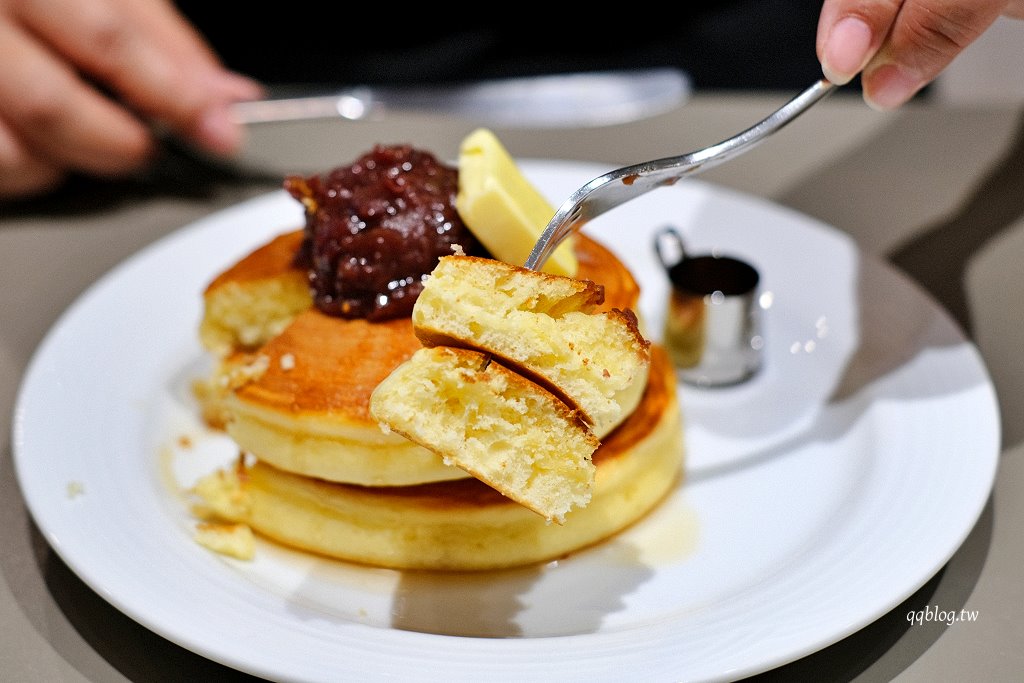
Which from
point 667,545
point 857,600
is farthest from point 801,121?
point 857,600

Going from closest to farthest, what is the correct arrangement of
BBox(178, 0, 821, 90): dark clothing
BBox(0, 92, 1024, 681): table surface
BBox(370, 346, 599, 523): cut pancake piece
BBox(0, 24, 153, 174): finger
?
BBox(370, 346, 599, 523): cut pancake piece < BBox(0, 92, 1024, 681): table surface < BBox(0, 24, 153, 174): finger < BBox(178, 0, 821, 90): dark clothing

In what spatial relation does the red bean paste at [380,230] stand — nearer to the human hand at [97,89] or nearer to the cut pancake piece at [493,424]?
the cut pancake piece at [493,424]

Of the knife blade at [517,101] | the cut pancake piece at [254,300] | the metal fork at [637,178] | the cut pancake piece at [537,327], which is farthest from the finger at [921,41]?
the knife blade at [517,101]

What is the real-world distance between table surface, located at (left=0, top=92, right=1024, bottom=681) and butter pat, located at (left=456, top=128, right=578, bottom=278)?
37.3 inches

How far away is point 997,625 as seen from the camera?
5.89 ft

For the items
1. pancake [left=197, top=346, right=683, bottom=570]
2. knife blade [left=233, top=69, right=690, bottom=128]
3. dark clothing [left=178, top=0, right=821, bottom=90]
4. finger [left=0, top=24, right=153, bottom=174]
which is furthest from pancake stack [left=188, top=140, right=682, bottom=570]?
dark clothing [left=178, top=0, right=821, bottom=90]

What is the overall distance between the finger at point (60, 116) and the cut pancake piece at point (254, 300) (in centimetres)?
140

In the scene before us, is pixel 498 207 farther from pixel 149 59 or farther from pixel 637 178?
pixel 149 59

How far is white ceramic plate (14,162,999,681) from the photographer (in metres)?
1.61

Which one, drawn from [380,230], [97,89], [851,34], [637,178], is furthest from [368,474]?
[97,89]

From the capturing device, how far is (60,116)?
3281mm

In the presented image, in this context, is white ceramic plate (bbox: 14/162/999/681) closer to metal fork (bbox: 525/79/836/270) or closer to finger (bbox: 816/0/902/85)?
metal fork (bbox: 525/79/836/270)

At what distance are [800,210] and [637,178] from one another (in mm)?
1735

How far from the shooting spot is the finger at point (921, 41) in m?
1.86
